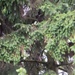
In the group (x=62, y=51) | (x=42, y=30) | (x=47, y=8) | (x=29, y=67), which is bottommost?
(x=29, y=67)

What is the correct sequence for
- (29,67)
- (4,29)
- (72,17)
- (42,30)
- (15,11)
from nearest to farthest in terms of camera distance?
(72,17), (42,30), (15,11), (4,29), (29,67)

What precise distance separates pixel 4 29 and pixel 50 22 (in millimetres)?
1078

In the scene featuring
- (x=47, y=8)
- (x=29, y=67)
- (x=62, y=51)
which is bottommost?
(x=29, y=67)

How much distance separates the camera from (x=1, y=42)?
340 cm

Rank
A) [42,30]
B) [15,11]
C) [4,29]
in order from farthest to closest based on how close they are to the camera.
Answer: [4,29] → [15,11] → [42,30]

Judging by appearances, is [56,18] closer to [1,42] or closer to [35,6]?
[35,6]

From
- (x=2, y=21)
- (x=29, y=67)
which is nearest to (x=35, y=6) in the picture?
(x=2, y=21)

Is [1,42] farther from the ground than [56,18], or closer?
closer

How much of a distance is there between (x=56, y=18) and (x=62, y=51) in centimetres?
52

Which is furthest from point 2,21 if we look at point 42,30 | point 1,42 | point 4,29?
point 42,30

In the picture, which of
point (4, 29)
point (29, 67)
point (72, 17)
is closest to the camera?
point (72, 17)

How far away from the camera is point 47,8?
3271 mm

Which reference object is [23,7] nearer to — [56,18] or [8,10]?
[8,10]

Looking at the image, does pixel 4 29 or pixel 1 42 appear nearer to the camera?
pixel 1 42
